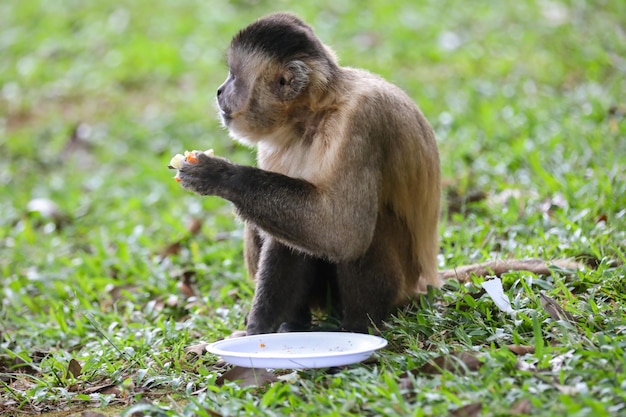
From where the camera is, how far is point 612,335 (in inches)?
148

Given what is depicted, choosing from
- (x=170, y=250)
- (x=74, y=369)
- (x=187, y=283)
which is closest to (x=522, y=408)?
(x=74, y=369)

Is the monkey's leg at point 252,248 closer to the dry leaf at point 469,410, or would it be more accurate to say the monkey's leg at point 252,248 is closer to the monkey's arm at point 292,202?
the monkey's arm at point 292,202

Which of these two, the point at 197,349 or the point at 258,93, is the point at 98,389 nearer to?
the point at 197,349

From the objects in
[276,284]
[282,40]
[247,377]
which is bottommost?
[247,377]

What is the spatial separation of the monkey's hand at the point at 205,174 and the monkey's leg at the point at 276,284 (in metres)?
0.56

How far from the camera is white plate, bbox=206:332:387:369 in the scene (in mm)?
3709

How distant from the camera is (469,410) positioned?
317cm

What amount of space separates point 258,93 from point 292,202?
2.42 feet

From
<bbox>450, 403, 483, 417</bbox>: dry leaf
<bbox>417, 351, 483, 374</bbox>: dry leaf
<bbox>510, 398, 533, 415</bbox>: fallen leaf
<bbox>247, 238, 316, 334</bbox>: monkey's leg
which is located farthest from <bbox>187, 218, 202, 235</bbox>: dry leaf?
<bbox>510, 398, 533, 415</bbox>: fallen leaf

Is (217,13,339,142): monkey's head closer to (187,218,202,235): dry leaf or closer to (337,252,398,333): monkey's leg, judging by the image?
(337,252,398,333): monkey's leg

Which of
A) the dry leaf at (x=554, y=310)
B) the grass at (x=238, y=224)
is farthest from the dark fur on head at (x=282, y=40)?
the dry leaf at (x=554, y=310)

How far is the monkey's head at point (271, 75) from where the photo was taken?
451 centimetres

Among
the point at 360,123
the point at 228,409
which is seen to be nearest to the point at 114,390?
the point at 228,409

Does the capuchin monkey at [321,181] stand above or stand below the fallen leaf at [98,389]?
above
